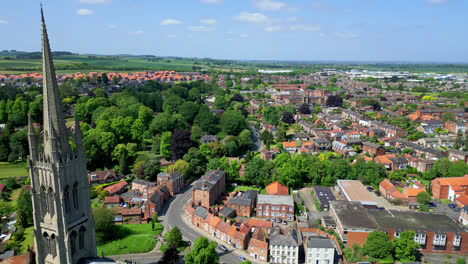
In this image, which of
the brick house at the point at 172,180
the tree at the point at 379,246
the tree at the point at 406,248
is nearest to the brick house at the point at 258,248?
the tree at the point at 379,246

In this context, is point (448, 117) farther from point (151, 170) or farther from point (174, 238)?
point (174, 238)

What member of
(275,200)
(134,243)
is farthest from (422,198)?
(134,243)

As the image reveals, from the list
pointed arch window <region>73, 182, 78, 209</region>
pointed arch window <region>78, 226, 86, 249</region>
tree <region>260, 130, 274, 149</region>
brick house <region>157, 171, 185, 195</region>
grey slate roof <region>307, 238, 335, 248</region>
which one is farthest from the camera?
tree <region>260, 130, 274, 149</region>

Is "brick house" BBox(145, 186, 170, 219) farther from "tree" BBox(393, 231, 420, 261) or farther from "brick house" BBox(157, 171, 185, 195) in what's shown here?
"tree" BBox(393, 231, 420, 261)

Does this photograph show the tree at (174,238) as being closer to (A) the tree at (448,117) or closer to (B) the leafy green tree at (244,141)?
(B) the leafy green tree at (244,141)

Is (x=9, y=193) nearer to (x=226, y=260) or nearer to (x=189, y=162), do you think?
(x=189, y=162)

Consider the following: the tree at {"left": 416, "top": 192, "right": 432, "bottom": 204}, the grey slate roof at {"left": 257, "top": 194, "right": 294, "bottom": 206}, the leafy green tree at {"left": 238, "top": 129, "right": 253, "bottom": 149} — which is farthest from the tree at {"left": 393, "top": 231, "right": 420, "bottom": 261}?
the leafy green tree at {"left": 238, "top": 129, "right": 253, "bottom": 149}
